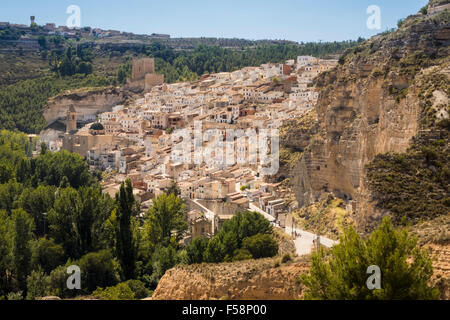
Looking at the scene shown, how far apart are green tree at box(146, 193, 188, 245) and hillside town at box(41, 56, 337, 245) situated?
2.13ft

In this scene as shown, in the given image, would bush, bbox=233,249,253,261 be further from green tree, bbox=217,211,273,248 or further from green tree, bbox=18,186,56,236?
green tree, bbox=18,186,56,236

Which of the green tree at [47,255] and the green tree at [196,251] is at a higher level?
the green tree at [196,251]

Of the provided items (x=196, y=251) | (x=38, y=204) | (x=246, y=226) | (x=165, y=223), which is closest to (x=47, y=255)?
(x=38, y=204)

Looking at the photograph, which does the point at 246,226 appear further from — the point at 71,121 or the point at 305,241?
the point at 71,121

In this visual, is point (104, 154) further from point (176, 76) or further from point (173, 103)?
point (176, 76)

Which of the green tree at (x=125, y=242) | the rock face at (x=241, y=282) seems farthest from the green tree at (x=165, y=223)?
the rock face at (x=241, y=282)

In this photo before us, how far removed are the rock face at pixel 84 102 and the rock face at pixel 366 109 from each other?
3834 centimetres

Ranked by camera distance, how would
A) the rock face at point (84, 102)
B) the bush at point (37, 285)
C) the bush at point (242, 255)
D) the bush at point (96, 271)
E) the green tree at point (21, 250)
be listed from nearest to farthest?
the bush at point (37, 285)
the bush at point (242, 255)
the green tree at point (21, 250)
the bush at point (96, 271)
the rock face at point (84, 102)

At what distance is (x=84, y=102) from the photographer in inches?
2410

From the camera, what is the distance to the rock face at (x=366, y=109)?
17375mm

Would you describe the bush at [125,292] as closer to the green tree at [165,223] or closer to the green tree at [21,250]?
the green tree at [21,250]

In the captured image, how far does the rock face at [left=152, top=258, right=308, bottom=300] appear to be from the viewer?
11.2m

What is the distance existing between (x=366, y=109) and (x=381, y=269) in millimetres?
14239

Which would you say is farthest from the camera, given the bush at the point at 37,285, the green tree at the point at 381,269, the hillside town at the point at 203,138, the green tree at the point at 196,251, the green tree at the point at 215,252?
the hillside town at the point at 203,138
